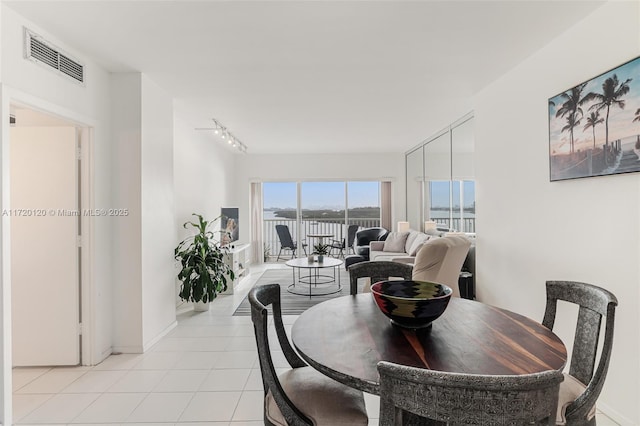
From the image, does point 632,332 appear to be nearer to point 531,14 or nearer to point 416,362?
point 416,362

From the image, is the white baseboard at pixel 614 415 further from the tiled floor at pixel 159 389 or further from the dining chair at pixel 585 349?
the dining chair at pixel 585 349

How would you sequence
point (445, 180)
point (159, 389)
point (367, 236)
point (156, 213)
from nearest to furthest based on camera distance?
point (159, 389) → point (156, 213) → point (445, 180) → point (367, 236)

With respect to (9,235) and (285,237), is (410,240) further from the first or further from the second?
(9,235)

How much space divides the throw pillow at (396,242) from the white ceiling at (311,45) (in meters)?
2.92

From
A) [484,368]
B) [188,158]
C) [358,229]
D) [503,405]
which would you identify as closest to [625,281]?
[484,368]

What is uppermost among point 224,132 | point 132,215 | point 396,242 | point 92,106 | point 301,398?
point 224,132

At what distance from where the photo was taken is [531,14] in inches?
86.0

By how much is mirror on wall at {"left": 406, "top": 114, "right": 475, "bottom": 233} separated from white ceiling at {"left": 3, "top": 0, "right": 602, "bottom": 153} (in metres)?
0.78

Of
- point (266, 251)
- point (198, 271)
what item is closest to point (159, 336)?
point (198, 271)

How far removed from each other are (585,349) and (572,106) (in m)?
1.69

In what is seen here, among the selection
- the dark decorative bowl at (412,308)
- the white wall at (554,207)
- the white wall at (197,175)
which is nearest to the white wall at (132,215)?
the white wall at (197,175)

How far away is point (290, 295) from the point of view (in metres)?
5.02

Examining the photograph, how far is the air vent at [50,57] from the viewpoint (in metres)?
2.25

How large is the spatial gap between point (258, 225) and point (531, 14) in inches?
267
